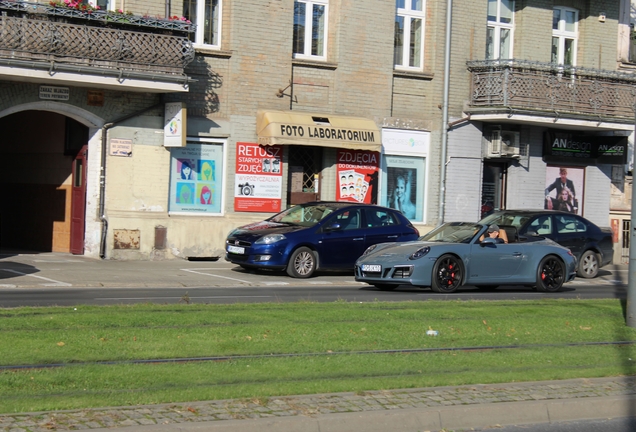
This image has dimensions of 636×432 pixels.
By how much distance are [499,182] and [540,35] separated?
472cm

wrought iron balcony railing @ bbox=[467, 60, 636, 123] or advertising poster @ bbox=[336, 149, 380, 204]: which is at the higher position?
wrought iron balcony railing @ bbox=[467, 60, 636, 123]

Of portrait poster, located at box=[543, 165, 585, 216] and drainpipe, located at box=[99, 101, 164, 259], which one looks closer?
drainpipe, located at box=[99, 101, 164, 259]

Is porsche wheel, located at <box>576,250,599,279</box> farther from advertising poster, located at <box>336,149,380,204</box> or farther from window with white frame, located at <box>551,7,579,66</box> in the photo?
window with white frame, located at <box>551,7,579,66</box>

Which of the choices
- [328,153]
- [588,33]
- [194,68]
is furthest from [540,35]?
[194,68]

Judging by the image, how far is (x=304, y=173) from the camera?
2506 cm

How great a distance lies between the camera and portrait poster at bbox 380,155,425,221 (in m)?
26.1

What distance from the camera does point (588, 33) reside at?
29.2 metres

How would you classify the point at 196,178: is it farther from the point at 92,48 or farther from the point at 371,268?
the point at 371,268

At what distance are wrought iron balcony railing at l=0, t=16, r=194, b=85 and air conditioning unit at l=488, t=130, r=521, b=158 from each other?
1013 cm

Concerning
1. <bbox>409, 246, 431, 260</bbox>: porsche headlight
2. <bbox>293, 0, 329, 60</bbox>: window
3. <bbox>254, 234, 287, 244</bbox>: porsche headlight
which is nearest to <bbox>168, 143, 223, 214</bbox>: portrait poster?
<bbox>293, 0, 329, 60</bbox>: window

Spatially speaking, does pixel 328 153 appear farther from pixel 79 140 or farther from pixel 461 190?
pixel 79 140

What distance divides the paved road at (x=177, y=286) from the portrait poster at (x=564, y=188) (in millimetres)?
6766

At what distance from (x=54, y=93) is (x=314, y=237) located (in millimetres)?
7079

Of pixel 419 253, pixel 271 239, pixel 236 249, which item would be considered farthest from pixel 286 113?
pixel 419 253
